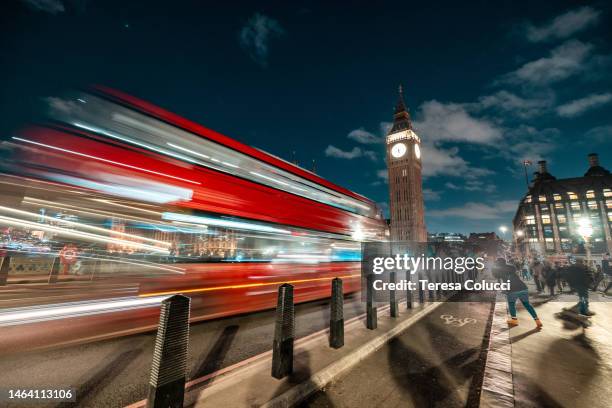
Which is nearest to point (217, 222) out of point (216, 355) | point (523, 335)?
point (216, 355)

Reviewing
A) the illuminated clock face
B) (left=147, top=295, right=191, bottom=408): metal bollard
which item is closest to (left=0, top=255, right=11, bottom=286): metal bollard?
(left=147, top=295, right=191, bottom=408): metal bollard

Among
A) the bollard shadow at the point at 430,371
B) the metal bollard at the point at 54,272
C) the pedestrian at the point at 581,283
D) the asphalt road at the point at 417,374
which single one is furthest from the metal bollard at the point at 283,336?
the metal bollard at the point at 54,272

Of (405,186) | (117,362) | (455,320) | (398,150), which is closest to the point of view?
(117,362)

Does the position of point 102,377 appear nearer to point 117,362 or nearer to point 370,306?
point 117,362

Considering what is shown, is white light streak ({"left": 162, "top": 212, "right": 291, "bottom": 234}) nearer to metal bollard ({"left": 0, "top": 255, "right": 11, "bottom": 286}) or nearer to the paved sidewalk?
the paved sidewalk

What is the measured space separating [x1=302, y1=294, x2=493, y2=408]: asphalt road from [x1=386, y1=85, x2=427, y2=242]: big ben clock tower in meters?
82.7

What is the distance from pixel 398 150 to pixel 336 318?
9216 cm

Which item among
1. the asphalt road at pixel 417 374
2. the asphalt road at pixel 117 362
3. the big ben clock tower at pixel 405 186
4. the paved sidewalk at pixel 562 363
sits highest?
the big ben clock tower at pixel 405 186

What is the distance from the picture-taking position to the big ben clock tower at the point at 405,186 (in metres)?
84.2

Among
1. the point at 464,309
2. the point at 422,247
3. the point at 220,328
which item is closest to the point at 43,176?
the point at 220,328

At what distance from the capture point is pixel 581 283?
7352 mm

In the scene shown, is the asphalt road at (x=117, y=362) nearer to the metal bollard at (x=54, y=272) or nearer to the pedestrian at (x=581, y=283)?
the pedestrian at (x=581, y=283)

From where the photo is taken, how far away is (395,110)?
97.5 metres

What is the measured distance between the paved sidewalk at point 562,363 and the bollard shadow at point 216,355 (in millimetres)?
3560
